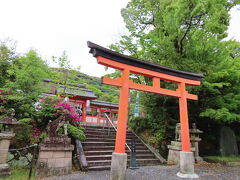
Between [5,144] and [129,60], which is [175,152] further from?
[5,144]

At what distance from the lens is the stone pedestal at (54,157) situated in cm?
491

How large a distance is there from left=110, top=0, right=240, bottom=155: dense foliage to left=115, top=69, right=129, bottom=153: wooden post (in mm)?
3840

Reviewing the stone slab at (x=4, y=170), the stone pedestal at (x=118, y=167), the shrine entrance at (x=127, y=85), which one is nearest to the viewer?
the stone slab at (x=4, y=170)

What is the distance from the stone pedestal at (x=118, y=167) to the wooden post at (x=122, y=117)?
175 millimetres

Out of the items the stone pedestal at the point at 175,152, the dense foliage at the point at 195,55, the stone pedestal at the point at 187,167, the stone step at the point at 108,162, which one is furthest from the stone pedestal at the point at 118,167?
the dense foliage at the point at 195,55

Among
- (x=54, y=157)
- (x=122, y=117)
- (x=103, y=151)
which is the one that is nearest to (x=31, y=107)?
(x=54, y=157)

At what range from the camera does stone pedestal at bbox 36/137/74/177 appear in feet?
16.1

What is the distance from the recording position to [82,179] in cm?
470

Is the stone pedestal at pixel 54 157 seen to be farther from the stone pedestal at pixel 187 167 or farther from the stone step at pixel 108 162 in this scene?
the stone pedestal at pixel 187 167

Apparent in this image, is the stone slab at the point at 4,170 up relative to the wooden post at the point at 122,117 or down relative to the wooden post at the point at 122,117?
down

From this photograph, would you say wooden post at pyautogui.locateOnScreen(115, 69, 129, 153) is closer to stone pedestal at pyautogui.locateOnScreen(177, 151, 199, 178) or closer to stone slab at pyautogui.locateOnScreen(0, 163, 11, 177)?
stone pedestal at pyautogui.locateOnScreen(177, 151, 199, 178)

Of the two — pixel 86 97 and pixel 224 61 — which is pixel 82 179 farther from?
pixel 86 97

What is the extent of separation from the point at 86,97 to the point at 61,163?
11.1 meters

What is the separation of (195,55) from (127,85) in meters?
4.75
